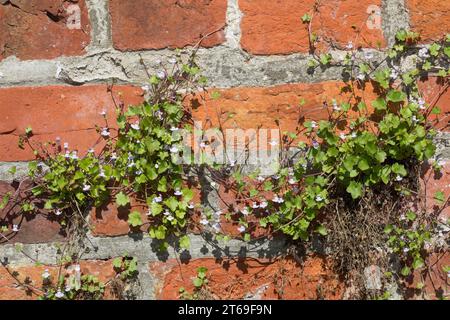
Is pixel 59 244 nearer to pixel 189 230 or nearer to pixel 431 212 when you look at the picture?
pixel 189 230

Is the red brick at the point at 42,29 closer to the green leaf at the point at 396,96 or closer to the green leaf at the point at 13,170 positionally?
the green leaf at the point at 13,170

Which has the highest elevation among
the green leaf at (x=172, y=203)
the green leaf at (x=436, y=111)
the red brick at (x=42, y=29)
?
the red brick at (x=42, y=29)

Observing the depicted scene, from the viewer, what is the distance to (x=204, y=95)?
150 cm

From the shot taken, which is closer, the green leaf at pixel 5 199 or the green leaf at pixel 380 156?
the green leaf at pixel 380 156

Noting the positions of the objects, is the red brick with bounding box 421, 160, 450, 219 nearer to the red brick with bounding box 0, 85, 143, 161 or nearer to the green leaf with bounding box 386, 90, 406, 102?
the green leaf with bounding box 386, 90, 406, 102

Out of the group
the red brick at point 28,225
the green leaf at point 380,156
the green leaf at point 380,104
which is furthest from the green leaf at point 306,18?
the red brick at point 28,225

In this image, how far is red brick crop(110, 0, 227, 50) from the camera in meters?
1.48

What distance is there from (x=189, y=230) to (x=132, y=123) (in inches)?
A: 12.8

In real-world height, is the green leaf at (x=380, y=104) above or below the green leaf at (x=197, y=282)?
above

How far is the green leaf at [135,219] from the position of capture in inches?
58.6

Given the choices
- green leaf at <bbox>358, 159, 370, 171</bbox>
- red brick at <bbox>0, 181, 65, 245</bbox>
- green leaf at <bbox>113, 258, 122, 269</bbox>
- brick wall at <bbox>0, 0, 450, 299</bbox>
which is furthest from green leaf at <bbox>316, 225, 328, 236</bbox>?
red brick at <bbox>0, 181, 65, 245</bbox>

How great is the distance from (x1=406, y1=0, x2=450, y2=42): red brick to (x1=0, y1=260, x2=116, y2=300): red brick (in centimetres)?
103

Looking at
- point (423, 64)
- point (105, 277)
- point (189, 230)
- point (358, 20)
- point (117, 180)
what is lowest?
point (105, 277)

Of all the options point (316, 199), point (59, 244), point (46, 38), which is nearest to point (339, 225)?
point (316, 199)
